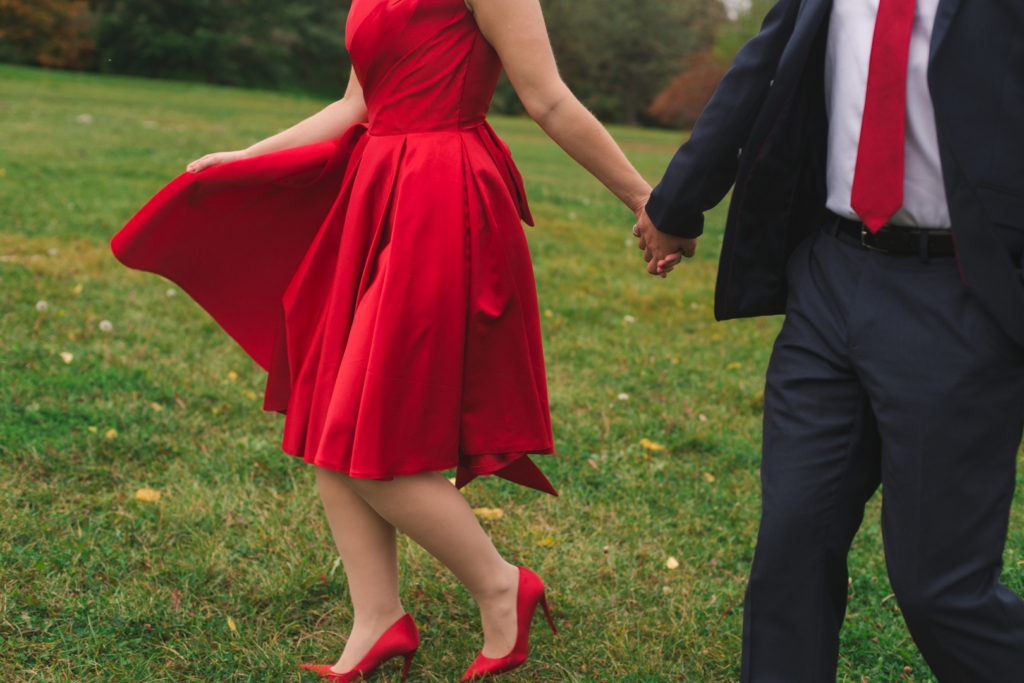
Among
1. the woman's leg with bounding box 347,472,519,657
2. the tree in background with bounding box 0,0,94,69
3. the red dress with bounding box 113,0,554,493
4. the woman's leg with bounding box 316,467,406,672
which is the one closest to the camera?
the red dress with bounding box 113,0,554,493

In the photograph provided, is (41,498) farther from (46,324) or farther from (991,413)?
(991,413)

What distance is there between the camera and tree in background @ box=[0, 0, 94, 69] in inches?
1423

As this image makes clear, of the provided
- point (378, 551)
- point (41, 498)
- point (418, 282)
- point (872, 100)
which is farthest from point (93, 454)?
point (872, 100)

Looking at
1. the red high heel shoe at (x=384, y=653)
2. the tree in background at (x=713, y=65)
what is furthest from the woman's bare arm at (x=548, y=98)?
the tree in background at (x=713, y=65)

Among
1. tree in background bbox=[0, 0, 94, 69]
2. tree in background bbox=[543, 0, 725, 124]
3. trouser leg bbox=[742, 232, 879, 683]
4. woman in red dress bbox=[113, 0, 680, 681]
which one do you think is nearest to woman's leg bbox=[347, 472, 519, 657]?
woman in red dress bbox=[113, 0, 680, 681]

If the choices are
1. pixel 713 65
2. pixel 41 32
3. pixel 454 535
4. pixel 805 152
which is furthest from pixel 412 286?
pixel 41 32

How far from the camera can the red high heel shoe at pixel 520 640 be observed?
8.69ft

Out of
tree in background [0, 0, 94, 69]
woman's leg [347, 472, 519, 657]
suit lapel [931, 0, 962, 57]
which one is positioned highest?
suit lapel [931, 0, 962, 57]

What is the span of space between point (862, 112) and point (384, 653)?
175cm

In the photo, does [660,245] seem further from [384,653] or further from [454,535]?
[384,653]

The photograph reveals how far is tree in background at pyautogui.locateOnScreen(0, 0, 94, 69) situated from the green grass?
34335mm

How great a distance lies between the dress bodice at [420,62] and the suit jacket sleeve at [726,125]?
0.55 m

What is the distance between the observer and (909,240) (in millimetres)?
1912

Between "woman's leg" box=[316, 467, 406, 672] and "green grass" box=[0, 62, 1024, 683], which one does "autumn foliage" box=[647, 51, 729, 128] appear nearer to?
"green grass" box=[0, 62, 1024, 683]
